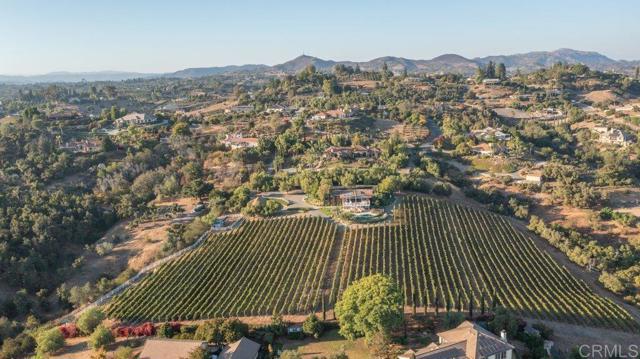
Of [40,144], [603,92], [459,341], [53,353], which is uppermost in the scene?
[603,92]

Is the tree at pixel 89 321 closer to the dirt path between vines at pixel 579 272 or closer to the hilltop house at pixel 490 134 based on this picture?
the dirt path between vines at pixel 579 272

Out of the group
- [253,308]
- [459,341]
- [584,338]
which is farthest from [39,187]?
[584,338]

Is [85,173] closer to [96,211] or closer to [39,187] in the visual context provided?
[39,187]

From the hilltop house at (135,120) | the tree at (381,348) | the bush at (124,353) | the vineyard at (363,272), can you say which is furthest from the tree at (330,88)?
the bush at (124,353)

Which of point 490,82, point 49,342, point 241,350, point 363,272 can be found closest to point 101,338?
point 49,342

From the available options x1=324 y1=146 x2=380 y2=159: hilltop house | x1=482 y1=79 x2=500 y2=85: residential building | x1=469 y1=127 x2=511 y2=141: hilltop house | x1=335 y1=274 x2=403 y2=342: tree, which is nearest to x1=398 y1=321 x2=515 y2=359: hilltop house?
x1=335 y1=274 x2=403 y2=342: tree

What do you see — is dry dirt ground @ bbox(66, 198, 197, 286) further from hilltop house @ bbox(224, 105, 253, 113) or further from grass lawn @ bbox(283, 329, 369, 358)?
hilltop house @ bbox(224, 105, 253, 113)
